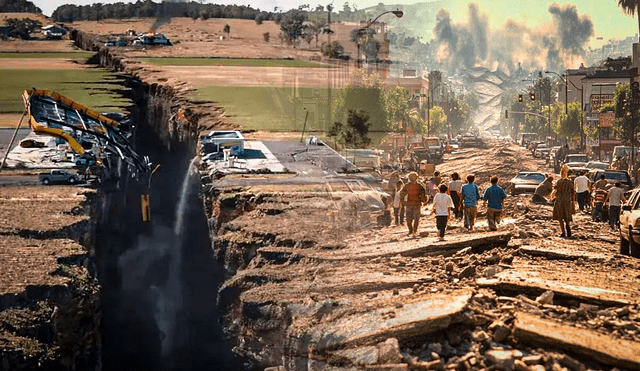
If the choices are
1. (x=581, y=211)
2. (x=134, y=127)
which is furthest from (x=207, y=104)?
(x=581, y=211)

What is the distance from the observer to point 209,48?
130000 mm

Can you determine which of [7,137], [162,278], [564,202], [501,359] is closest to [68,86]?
[7,137]

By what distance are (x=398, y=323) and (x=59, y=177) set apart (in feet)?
144

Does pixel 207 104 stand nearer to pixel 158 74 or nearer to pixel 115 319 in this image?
pixel 158 74

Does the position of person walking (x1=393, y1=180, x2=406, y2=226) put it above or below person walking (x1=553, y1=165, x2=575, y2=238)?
below

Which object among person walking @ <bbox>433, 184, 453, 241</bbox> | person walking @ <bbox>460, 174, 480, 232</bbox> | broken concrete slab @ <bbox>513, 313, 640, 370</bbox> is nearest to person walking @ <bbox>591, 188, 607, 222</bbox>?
person walking @ <bbox>460, 174, 480, 232</bbox>

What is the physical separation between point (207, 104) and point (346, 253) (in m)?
60.7

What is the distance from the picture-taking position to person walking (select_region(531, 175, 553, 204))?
130 ft

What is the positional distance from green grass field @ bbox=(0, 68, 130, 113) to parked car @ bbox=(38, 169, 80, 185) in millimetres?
21543

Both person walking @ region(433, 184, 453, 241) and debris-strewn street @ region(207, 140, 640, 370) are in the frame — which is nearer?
debris-strewn street @ region(207, 140, 640, 370)

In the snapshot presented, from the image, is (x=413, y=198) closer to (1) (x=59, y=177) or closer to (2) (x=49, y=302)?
(2) (x=49, y=302)

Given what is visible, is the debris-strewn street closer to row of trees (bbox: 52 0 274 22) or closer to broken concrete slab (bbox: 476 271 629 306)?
broken concrete slab (bbox: 476 271 629 306)

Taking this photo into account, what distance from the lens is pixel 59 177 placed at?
59844 mm

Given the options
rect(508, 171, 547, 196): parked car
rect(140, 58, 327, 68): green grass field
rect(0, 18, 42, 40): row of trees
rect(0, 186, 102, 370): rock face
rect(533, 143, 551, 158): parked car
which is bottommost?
rect(533, 143, 551, 158): parked car
